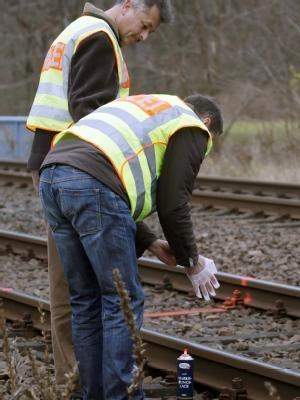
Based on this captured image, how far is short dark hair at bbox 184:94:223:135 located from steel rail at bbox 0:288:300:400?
3.91 ft

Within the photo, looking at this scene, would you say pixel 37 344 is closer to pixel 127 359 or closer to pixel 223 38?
pixel 127 359

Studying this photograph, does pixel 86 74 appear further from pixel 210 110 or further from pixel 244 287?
pixel 244 287

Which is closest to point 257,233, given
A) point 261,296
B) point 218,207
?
point 218,207

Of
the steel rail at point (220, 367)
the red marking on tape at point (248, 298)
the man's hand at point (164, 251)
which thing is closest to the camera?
the man's hand at point (164, 251)

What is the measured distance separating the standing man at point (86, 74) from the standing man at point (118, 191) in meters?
0.43

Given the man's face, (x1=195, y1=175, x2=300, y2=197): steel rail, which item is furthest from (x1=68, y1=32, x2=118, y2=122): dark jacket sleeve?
(x1=195, y1=175, x2=300, y2=197): steel rail

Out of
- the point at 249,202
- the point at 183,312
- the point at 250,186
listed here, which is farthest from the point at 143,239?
the point at 250,186

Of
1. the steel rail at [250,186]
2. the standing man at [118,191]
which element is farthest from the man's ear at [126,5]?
the steel rail at [250,186]

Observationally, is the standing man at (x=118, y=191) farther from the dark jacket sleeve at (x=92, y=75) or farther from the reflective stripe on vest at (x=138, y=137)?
the dark jacket sleeve at (x=92, y=75)

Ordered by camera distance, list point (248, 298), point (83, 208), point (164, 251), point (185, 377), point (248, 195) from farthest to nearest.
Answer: point (248, 195) < point (248, 298) < point (185, 377) < point (164, 251) < point (83, 208)

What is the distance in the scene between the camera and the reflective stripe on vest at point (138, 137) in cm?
502

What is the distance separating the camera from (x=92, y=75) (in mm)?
5680

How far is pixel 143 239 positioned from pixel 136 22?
111 cm

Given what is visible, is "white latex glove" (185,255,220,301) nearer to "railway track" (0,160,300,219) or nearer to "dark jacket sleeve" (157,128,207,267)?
"dark jacket sleeve" (157,128,207,267)
